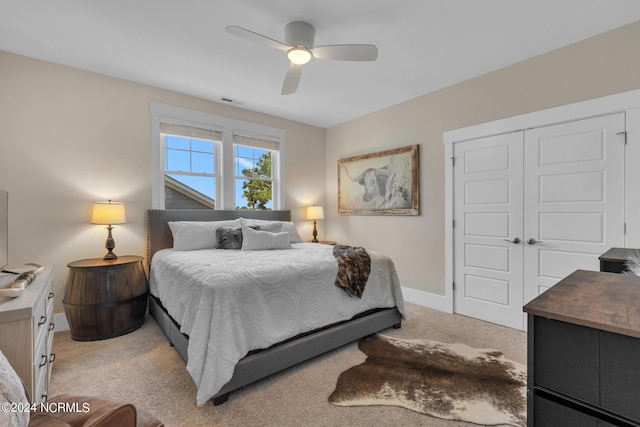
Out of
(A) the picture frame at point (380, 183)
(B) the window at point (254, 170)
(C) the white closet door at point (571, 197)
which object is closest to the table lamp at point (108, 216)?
(B) the window at point (254, 170)

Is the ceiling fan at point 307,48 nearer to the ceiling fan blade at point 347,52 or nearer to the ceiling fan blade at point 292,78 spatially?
the ceiling fan blade at point 347,52

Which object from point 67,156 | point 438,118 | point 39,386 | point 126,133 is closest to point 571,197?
point 438,118

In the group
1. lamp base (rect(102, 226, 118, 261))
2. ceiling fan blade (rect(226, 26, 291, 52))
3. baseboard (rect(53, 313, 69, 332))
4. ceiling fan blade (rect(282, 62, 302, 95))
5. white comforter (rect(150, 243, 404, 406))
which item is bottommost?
baseboard (rect(53, 313, 69, 332))

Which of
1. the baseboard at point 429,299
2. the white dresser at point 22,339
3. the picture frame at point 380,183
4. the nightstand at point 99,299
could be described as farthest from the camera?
the picture frame at point 380,183

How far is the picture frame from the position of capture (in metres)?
3.93

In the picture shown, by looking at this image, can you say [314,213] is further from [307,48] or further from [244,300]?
[244,300]

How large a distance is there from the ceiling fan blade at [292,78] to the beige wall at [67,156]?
5.94ft

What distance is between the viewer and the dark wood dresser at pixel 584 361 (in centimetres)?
77

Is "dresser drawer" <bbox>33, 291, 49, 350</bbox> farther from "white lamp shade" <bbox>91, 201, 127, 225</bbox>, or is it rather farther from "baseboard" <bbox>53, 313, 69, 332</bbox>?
"baseboard" <bbox>53, 313, 69, 332</bbox>

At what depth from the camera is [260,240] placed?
11.1 feet

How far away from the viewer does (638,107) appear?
7.72 feet

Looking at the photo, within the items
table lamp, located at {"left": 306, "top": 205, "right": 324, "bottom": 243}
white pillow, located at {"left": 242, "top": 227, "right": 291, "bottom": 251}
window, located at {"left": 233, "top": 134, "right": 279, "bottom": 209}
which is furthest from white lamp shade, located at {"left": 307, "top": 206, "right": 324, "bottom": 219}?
white pillow, located at {"left": 242, "top": 227, "right": 291, "bottom": 251}

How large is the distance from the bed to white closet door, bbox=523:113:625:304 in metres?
1.46

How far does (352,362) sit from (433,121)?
2.96 meters
